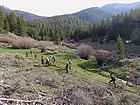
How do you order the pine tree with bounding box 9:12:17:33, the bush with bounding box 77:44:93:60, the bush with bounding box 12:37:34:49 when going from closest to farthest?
the bush with bounding box 77:44:93:60, the bush with bounding box 12:37:34:49, the pine tree with bounding box 9:12:17:33

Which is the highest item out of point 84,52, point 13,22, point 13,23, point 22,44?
point 13,22

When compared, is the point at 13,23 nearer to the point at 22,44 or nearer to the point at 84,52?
the point at 22,44

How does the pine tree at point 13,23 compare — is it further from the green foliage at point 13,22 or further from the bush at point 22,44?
the bush at point 22,44

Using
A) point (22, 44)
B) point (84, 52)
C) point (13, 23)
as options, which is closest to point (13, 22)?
point (13, 23)

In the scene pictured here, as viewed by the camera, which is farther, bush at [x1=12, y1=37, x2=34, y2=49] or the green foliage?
the green foliage

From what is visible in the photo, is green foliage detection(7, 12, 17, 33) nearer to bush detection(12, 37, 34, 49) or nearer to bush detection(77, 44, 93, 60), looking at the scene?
bush detection(12, 37, 34, 49)

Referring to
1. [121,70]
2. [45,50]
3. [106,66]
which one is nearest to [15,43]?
[45,50]

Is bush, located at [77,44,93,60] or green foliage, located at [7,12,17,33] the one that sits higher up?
green foliage, located at [7,12,17,33]

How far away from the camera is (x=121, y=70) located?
3828 cm

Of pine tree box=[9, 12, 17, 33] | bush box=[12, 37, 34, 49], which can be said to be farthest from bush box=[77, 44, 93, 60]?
pine tree box=[9, 12, 17, 33]

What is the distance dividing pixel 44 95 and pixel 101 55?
30.2m

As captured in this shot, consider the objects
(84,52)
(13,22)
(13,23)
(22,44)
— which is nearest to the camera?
(84,52)

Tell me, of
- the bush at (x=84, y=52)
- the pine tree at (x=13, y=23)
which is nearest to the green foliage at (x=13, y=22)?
the pine tree at (x=13, y=23)

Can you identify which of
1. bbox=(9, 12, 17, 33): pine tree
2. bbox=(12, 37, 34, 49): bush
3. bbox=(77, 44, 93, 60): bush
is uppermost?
bbox=(9, 12, 17, 33): pine tree
